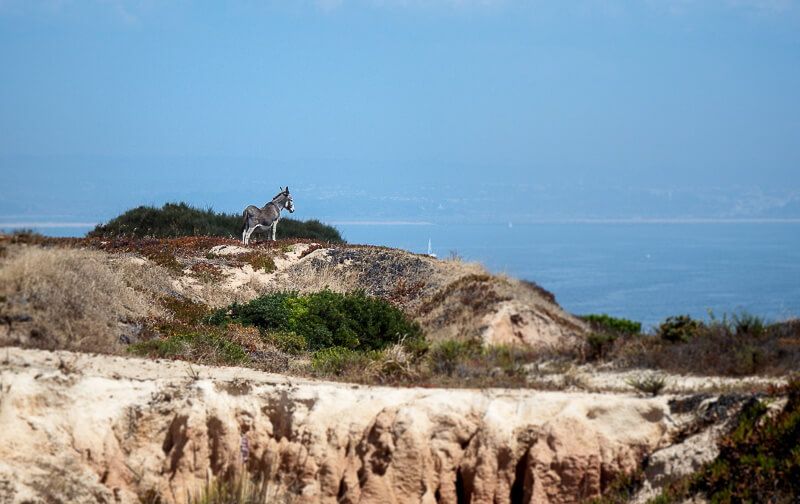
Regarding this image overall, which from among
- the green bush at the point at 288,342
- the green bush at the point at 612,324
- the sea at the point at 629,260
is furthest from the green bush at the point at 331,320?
the sea at the point at 629,260

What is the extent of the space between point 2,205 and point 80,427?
131 m

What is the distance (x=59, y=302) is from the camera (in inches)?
710

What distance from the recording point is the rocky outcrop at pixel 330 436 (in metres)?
13.8

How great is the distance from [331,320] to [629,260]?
96.6 m

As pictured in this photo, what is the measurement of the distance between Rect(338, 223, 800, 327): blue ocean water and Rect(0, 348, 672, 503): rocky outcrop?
557 inches

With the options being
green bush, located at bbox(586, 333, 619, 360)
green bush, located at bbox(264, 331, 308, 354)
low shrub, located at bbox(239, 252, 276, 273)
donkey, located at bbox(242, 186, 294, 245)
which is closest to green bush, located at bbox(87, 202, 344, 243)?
donkey, located at bbox(242, 186, 294, 245)

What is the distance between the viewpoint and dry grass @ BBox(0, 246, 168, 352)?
16875 millimetres

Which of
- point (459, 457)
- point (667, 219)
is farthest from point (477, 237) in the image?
point (459, 457)

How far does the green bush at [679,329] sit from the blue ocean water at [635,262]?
10.5 meters

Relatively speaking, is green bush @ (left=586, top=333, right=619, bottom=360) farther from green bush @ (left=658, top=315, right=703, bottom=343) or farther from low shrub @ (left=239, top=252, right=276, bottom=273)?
low shrub @ (left=239, top=252, right=276, bottom=273)

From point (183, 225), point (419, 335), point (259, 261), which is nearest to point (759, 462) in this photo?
point (419, 335)

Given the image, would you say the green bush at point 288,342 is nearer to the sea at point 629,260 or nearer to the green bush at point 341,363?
the green bush at point 341,363

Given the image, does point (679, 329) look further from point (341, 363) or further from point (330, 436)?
point (330, 436)

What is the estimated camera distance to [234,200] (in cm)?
12075
